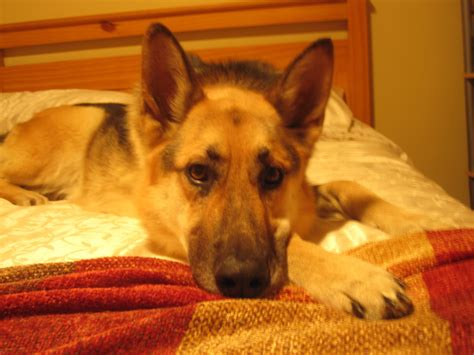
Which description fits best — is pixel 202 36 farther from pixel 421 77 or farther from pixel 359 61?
pixel 421 77

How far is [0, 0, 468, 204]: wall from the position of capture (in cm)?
373

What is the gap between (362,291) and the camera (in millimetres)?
857

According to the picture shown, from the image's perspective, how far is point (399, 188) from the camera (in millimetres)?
1853

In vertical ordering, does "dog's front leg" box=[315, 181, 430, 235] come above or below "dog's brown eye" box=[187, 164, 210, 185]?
below

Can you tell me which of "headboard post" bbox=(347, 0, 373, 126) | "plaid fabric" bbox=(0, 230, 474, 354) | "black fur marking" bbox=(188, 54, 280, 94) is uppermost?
"headboard post" bbox=(347, 0, 373, 126)

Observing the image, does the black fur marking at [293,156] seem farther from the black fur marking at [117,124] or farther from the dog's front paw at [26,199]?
the dog's front paw at [26,199]

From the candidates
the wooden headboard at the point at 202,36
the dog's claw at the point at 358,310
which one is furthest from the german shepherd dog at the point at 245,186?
the wooden headboard at the point at 202,36

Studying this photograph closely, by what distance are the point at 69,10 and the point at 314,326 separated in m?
4.42

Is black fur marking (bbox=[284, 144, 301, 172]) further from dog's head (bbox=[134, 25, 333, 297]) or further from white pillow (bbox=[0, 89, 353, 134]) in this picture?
white pillow (bbox=[0, 89, 353, 134])

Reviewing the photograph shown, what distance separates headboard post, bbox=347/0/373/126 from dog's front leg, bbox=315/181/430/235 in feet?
7.49

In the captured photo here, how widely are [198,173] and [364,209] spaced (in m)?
0.72

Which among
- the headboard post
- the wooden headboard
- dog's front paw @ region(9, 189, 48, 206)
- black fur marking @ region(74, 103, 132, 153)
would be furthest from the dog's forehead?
the headboard post

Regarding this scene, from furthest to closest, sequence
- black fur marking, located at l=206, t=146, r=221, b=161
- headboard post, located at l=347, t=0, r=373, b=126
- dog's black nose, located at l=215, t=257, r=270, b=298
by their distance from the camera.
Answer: headboard post, located at l=347, t=0, r=373, b=126, black fur marking, located at l=206, t=146, r=221, b=161, dog's black nose, located at l=215, t=257, r=270, b=298

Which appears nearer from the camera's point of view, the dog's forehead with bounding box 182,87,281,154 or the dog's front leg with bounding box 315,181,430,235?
the dog's forehead with bounding box 182,87,281,154
